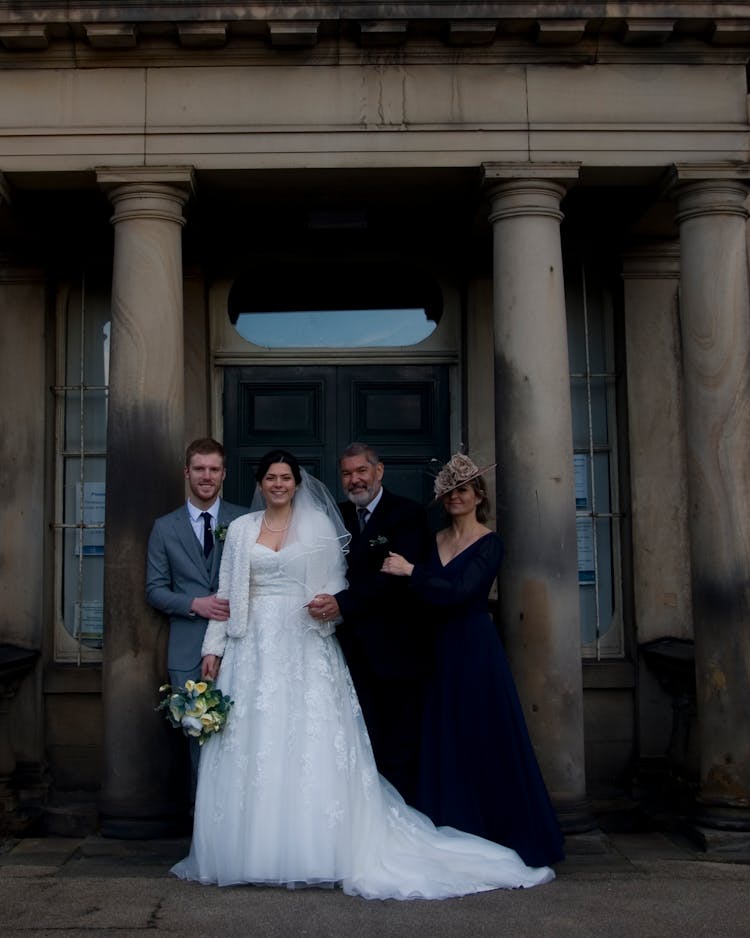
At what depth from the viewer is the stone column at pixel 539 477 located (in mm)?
7156

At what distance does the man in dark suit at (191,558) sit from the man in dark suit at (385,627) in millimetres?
781

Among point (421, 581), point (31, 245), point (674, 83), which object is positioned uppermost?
point (674, 83)

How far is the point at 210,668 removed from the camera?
21.4 ft

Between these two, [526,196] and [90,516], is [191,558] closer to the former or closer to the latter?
[90,516]

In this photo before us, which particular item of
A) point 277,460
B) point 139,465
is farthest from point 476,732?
point 139,465

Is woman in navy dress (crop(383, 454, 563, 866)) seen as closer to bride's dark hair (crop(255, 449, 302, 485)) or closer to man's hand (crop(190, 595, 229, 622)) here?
bride's dark hair (crop(255, 449, 302, 485))

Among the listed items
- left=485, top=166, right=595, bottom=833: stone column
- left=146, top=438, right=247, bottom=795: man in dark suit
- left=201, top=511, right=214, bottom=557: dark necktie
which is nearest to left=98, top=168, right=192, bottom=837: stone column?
left=146, top=438, right=247, bottom=795: man in dark suit

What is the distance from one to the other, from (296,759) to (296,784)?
129 mm

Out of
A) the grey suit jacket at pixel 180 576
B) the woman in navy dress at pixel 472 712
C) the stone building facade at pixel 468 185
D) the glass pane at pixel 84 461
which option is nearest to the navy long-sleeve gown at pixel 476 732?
the woman in navy dress at pixel 472 712

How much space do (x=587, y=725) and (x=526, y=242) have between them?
142 inches

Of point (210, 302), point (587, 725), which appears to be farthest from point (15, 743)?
point (587, 725)

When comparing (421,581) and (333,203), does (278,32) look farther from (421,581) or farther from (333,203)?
(421,581)

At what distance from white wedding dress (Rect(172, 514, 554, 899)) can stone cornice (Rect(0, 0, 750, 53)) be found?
304 cm

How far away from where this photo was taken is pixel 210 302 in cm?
927
